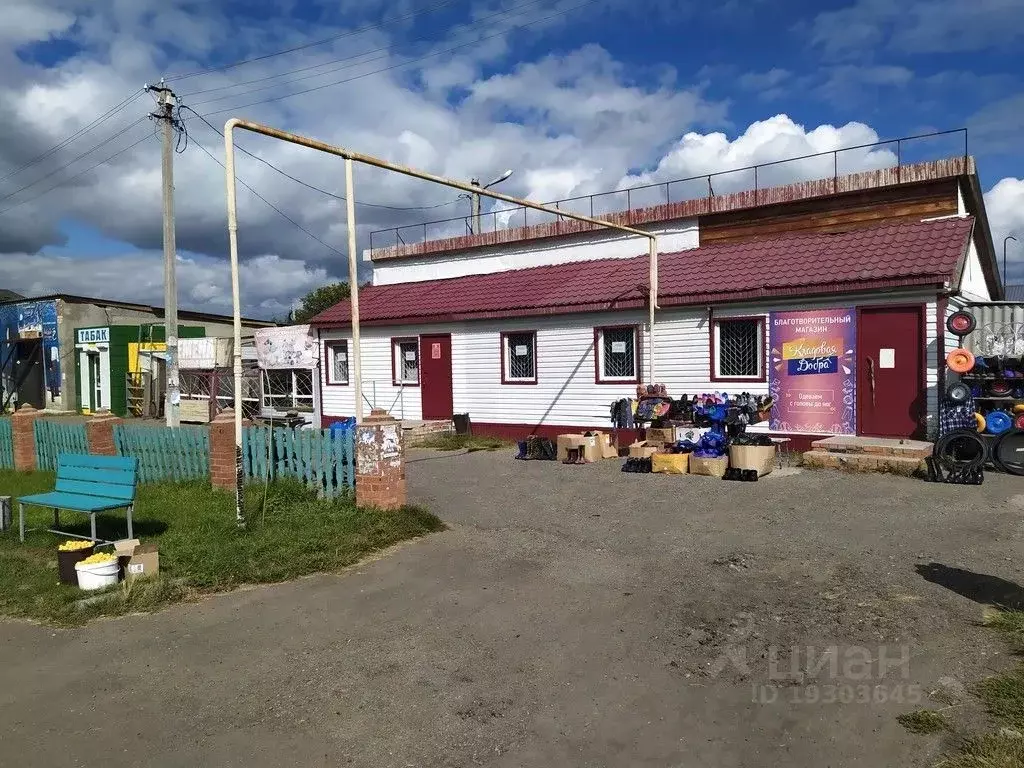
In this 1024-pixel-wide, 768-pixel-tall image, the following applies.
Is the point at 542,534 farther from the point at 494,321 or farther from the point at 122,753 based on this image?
the point at 494,321

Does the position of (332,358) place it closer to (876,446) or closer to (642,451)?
(642,451)

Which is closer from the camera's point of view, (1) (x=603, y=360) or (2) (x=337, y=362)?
(1) (x=603, y=360)

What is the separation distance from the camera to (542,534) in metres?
7.94

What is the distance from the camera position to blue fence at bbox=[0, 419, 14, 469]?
13969 millimetres

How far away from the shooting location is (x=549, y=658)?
4.65 metres

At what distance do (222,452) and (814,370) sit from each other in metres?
9.61

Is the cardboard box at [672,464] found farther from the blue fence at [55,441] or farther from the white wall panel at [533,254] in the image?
the blue fence at [55,441]

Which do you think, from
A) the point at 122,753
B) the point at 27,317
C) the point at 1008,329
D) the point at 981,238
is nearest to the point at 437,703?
the point at 122,753

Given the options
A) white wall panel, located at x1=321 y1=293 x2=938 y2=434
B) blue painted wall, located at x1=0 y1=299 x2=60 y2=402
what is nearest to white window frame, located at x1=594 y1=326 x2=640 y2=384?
white wall panel, located at x1=321 y1=293 x2=938 y2=434

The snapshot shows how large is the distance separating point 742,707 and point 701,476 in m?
7.76

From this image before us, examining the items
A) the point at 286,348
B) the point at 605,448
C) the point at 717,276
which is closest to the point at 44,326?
the point at 286,348

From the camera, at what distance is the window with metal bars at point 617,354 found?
15.2 meters

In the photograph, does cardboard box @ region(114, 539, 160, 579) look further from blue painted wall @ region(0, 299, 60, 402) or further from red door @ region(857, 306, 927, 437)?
blue painted wall @ region(0, 299, 60, 402)

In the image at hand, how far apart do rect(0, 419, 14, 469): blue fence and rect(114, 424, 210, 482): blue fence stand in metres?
3.62
